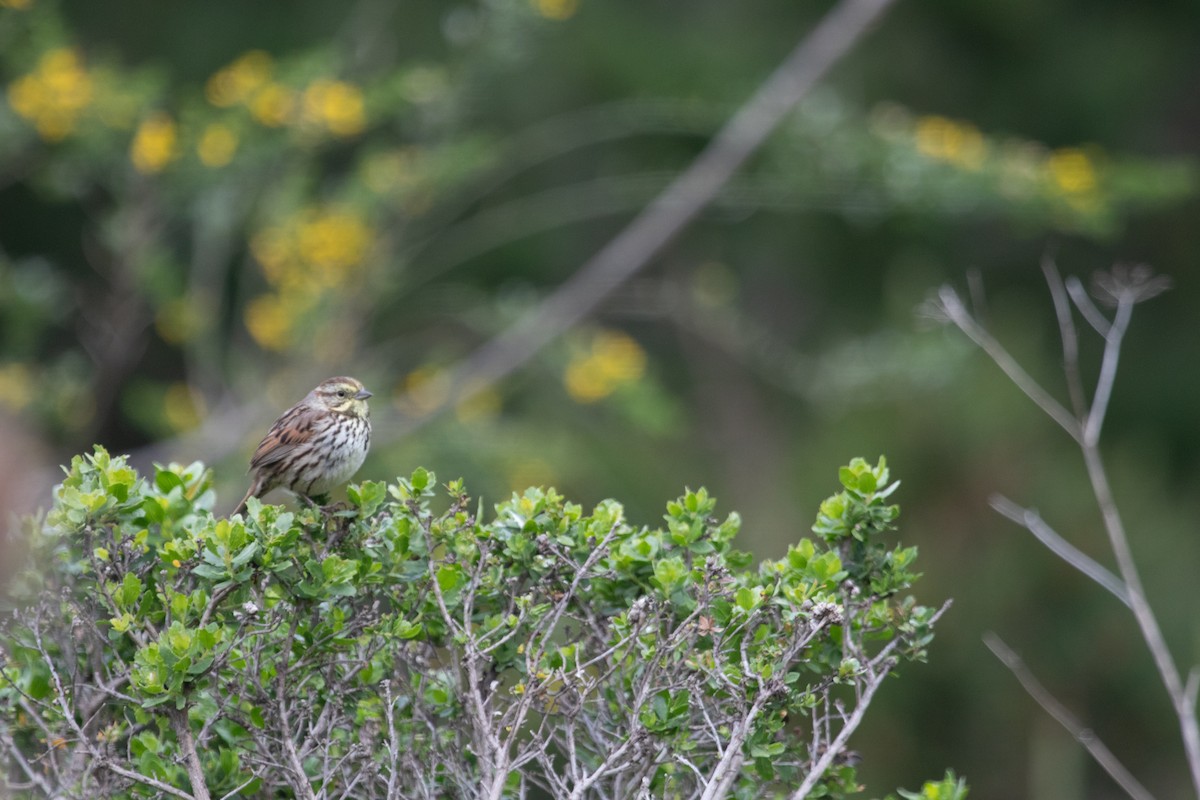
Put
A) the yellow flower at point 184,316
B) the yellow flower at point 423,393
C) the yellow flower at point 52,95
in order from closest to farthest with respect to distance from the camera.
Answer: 1. the yellow flower at point 52,95
2. the yellow flower at point 423,393
3. the yellow flower at point 184,316

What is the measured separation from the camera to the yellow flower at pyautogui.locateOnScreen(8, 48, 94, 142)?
30.6 ft

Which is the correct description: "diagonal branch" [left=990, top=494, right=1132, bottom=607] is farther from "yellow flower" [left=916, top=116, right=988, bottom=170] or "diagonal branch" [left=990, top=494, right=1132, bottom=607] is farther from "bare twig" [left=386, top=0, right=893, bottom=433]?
"bare twig" [left=386, top=0, right=893, bottom=433]

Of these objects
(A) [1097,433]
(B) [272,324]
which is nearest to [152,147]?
(B) [272,324]

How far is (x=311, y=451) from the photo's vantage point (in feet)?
14.2

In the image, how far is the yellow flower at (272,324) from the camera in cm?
983

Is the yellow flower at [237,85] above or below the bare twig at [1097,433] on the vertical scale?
above

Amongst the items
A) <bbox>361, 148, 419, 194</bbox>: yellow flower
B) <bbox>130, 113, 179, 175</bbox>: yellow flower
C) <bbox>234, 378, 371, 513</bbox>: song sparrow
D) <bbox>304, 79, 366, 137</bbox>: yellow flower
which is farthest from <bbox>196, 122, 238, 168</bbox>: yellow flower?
<bbox>234, 378, 371, 513</bbox>: song sparrow

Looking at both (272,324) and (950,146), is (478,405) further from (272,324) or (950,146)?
(950,146)

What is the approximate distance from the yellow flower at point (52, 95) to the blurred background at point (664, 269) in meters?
0.03

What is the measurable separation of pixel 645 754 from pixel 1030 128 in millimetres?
14342

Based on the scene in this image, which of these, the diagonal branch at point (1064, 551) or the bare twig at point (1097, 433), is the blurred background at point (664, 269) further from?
the bare twig at point (1097, 433)

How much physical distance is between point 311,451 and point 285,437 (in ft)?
0.39

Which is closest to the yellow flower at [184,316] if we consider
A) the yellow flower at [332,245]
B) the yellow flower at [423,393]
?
the yellow flower at [332,245]

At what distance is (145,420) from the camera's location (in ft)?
36.9
